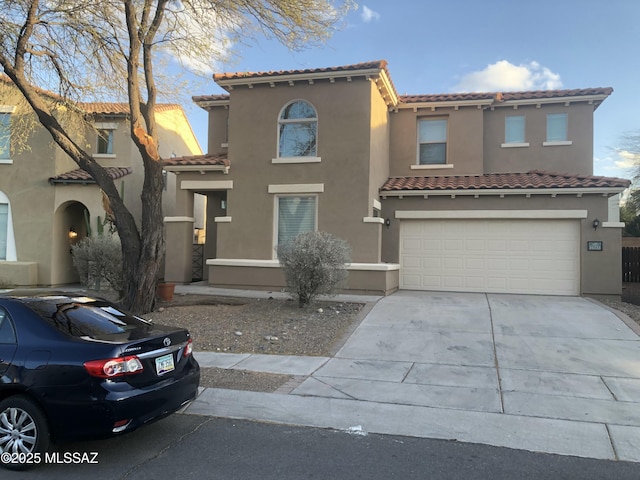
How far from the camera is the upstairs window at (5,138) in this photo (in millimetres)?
16328

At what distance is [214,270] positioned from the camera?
14.6 meters

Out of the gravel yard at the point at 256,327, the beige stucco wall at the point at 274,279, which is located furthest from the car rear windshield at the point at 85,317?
the beige stucco wall at the point at 274,279

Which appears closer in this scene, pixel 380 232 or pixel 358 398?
pixel 358 398

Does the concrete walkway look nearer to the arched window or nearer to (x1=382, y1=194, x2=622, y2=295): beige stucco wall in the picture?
(x1=382, y1=194, x2=622, y2=295): beige stucco wall

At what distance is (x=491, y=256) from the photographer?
13.9 m

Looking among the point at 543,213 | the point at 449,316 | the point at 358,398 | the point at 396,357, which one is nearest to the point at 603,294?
the point at 543,213

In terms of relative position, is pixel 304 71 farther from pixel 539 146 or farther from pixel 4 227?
pixel 4 227

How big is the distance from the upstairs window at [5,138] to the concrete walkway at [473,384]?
514 inches

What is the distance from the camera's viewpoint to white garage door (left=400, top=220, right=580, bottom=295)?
44.1ft

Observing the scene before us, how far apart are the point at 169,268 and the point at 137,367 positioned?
38.0 feet

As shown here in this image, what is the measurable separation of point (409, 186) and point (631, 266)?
942cm

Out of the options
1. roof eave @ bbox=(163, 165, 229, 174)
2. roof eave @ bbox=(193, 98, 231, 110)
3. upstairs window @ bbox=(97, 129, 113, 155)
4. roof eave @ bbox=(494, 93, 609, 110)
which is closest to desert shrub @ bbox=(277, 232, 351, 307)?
roof eave @ bbox=(163, 165, 229, 174)

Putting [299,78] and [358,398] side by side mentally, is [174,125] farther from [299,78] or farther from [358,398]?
[358,398]

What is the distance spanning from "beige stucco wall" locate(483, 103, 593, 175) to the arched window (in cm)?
584
